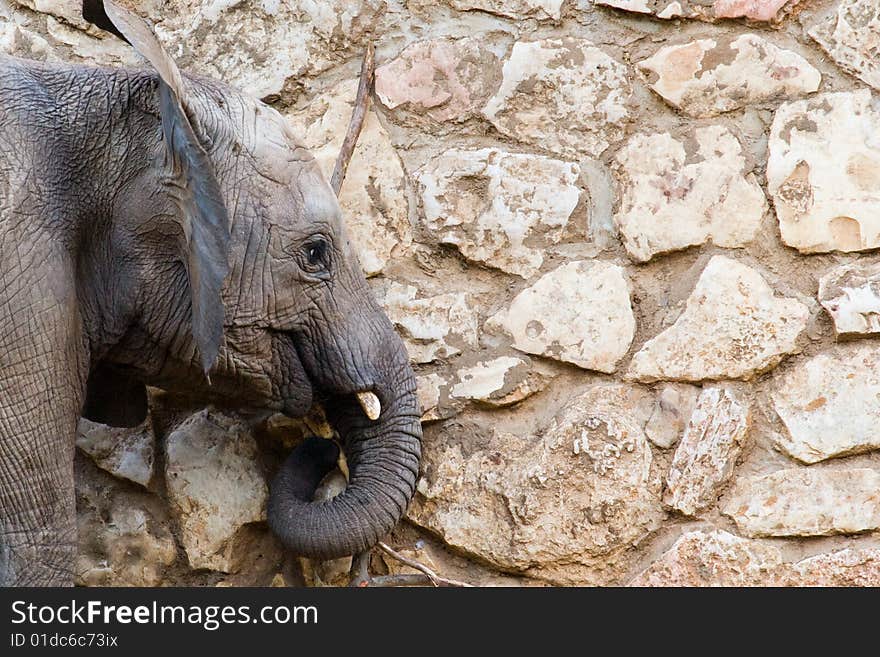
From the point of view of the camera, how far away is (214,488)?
3.34 metres

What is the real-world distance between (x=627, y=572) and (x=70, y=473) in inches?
51.2

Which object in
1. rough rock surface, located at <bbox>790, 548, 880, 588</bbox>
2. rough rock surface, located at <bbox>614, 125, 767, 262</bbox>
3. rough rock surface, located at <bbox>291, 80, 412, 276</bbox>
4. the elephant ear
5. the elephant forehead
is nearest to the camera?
the elephant ear

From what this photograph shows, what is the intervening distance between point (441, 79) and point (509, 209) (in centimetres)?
37

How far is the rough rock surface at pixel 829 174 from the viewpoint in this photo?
3.26m

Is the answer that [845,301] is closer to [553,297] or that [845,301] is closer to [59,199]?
[553,297]

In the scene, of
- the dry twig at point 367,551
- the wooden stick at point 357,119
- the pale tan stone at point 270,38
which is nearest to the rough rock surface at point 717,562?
the dry twig at point 367,551

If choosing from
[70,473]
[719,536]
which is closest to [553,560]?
[719,536]

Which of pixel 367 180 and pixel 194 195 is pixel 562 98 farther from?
pixel 194 195

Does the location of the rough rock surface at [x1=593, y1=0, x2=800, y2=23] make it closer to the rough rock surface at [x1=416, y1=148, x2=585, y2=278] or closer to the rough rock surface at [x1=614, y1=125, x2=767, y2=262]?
the rough rock surface at [x1=614, y1=125, x2=767, y2=262]

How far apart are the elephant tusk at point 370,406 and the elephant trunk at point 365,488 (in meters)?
0.02

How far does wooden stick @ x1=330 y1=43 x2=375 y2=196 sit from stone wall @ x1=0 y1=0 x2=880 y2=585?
0.03 m

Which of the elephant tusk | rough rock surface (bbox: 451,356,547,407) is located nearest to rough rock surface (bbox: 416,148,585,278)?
rough rock surface (bbox: 451,356,547,407)

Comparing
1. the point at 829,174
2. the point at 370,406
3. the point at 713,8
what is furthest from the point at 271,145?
the point at 829,174

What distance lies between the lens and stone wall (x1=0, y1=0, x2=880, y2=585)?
3246mm
